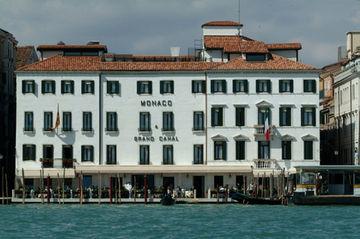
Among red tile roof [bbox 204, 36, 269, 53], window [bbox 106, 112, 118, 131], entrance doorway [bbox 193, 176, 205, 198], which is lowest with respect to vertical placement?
entrance doorway [bbox 193, 176, 205, 198]

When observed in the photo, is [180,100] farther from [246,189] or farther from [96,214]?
[96,214]

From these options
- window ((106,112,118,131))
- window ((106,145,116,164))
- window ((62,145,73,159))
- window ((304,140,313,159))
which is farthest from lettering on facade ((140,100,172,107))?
window ((304,140,313,159))

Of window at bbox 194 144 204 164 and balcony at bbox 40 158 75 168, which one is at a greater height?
window at bbox 194 144 204 164

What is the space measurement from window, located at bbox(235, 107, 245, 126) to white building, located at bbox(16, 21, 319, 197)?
0.07m

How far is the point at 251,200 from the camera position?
314 feet

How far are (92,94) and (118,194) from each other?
337 inches

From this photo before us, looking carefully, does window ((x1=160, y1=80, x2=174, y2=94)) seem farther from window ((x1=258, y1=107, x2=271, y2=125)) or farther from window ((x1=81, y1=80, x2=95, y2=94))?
window ((x1=258, y1=107, x2=271, y2=125))

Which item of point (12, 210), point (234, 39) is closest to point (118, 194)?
point (12, 210)

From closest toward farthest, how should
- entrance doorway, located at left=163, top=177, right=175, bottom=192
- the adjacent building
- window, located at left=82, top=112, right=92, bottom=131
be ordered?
window, located at left=82, top=112, right=92, bottom=131, entrance doorway, located at left=163, top=177, right=175, bottom=192, the adjacent building

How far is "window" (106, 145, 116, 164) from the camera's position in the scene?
334 ft

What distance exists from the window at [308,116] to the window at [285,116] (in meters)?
1.00

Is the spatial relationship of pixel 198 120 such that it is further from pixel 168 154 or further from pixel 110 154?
pixel 110 154

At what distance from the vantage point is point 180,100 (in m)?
102

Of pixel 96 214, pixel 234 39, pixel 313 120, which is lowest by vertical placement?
pixel 96 214
